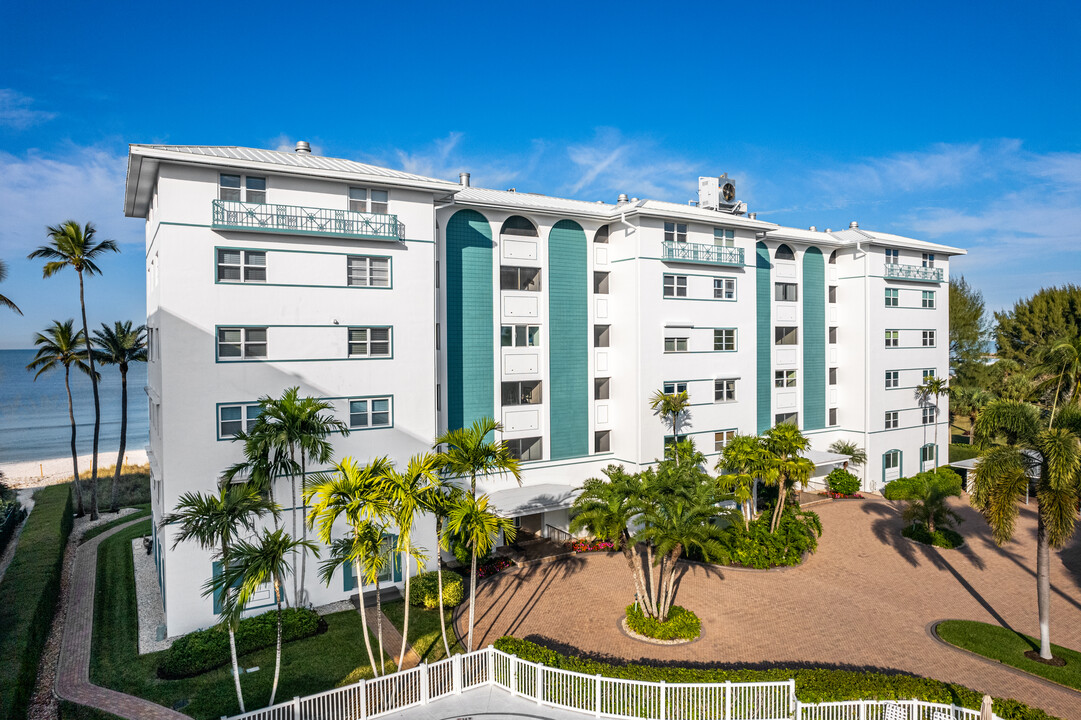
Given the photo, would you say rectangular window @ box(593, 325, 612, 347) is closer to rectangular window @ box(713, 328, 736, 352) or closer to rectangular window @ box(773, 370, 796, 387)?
rectangular window @ box(713, 328, 736, 352)

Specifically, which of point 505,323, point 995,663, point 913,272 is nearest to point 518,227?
point 505,323

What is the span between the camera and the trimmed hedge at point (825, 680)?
1354 cm

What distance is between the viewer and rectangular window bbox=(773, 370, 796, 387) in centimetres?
3513

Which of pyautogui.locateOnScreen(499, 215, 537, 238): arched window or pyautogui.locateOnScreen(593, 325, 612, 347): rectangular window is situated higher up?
pyautogui.locateOnScreen(499, 215, 537, 238): arched window

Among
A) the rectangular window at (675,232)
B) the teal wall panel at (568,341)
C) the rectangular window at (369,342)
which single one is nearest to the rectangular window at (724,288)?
the rectangular window at (675,232)

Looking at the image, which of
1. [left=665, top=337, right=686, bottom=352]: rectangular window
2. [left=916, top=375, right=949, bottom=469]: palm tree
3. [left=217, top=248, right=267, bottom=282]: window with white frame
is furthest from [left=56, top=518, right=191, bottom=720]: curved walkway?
[left=916, top=375, right=949, bottom=469]: palm tree

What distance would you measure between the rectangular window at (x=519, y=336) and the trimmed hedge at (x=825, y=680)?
568 inches

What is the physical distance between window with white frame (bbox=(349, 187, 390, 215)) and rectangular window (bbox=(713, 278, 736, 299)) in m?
16.8

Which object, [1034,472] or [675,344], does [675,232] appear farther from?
[1034,472]

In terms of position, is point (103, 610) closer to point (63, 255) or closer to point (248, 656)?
point (248, 656)

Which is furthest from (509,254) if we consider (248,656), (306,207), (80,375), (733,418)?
(80,375)

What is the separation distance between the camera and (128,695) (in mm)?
15430

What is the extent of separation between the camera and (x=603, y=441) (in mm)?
30016

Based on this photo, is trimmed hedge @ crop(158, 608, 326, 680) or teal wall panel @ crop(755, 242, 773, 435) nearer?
trimmed hedge @ crop(158, 608, 326, 680)
